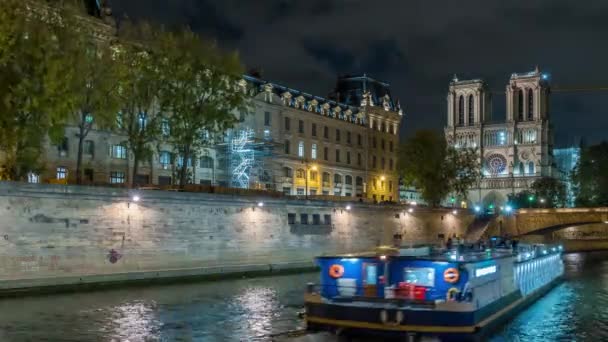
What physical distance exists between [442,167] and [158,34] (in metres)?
45.7

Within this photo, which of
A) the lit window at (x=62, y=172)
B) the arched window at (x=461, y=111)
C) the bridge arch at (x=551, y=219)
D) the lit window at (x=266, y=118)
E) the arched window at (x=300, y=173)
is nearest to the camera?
the lit window at (x=62, y=172)

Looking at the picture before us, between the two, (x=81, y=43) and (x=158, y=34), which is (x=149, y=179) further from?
(x=81, y=43)

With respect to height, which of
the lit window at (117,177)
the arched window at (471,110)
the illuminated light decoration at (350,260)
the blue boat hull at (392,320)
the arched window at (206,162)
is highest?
the arched window at (471,110)

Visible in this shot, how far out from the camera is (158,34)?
51438 millimetres

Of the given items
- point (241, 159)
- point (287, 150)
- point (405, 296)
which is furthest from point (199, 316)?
point (287, 150)

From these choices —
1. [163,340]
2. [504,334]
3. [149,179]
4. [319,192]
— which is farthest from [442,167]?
[163,340]

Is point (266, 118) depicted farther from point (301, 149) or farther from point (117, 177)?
point (117, 177)

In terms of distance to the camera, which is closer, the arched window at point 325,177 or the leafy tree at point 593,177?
the arched window at point 325,177

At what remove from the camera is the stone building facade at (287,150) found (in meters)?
62.4

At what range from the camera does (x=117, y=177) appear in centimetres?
6469

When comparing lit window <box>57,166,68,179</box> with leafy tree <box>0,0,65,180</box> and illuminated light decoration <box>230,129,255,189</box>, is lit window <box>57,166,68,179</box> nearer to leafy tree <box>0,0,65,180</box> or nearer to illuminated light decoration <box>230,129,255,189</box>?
illuminated light decoration <box>230,129,255,189</box>

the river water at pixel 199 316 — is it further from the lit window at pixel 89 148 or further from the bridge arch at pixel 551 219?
the bridge arch at pixel 551 219

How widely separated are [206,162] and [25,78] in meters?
36.7

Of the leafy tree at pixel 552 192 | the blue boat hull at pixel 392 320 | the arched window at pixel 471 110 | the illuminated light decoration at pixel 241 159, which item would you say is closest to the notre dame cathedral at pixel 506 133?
the arched window at pixel 471 110
